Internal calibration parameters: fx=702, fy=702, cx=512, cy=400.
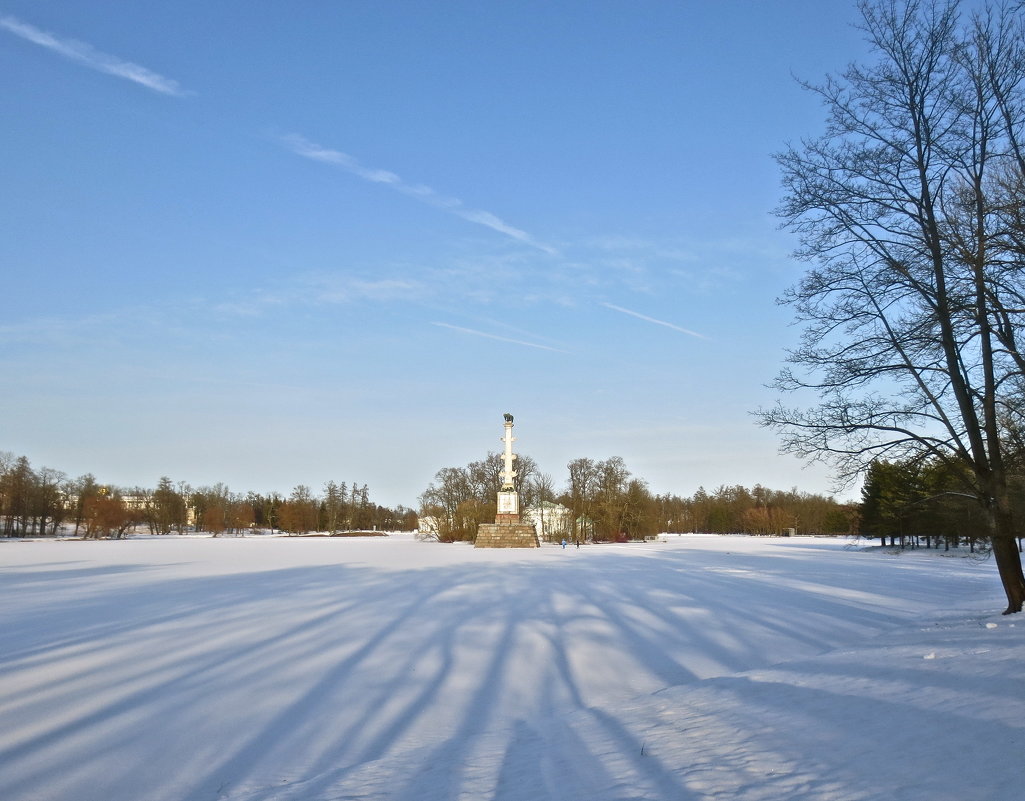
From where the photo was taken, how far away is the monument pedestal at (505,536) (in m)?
55.4

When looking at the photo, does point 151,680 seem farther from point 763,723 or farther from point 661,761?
point 763,723

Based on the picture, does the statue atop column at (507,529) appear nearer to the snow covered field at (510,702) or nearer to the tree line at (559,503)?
the tree line at (559,503)

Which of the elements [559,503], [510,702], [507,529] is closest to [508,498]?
[507,529]

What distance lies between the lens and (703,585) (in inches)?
838

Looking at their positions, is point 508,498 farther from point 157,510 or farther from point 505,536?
point 157,510

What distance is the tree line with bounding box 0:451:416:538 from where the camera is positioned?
82.4 metres

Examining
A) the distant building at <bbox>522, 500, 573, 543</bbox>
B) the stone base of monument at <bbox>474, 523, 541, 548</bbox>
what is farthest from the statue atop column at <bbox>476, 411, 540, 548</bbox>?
the distant building at <bbox>522, 500, 573, 543</bbox>

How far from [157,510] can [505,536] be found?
7323 centimetres

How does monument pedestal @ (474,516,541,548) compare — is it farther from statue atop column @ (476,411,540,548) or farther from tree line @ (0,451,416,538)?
tree line @ (0,451,416,538)

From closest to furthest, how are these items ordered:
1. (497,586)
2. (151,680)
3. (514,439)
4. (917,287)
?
(151,680), (917,287), (497,586), (514,439)

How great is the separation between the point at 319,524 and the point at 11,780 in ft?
414

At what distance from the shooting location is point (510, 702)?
8328mm

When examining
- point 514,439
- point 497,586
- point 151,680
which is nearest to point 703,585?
point 497,586

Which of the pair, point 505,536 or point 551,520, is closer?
point 505,536
